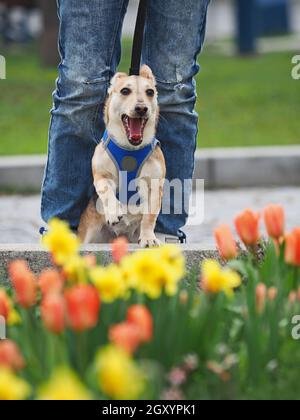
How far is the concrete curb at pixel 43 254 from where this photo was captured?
418cm

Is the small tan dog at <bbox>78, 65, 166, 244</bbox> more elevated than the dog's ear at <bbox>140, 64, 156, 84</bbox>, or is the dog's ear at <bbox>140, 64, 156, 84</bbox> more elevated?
the dog's ear at <bbox>140, 64, 156, 84</bbox>

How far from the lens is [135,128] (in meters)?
4.65

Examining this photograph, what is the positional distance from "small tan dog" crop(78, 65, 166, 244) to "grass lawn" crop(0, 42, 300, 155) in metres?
3.84

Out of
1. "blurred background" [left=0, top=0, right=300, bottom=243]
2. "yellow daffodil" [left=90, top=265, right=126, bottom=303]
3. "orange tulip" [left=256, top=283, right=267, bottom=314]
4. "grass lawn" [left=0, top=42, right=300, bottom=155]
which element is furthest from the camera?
"grass lawn" [left=0, top=42, right=300, bottom=155]

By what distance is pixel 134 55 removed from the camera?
178 inches

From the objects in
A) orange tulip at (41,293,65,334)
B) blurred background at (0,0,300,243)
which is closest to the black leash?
blurred background at (0,0,300,243)

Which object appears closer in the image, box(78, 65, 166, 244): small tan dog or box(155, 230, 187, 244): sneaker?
box(78, 65, 166, 244): small tan dog

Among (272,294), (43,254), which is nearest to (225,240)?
(272,294)

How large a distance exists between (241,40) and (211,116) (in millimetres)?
5693

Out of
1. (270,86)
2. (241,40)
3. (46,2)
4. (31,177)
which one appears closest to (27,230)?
(31,177)

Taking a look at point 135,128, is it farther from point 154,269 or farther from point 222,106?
point 222,106

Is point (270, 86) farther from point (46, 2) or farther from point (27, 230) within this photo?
point (27, 230)

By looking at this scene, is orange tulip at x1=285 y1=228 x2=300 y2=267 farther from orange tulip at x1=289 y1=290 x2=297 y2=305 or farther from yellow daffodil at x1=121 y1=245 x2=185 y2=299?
yellow daffodil at x1=121 y1=245 x2=185 y2=299

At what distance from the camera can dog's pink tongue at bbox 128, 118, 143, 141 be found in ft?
15.2
